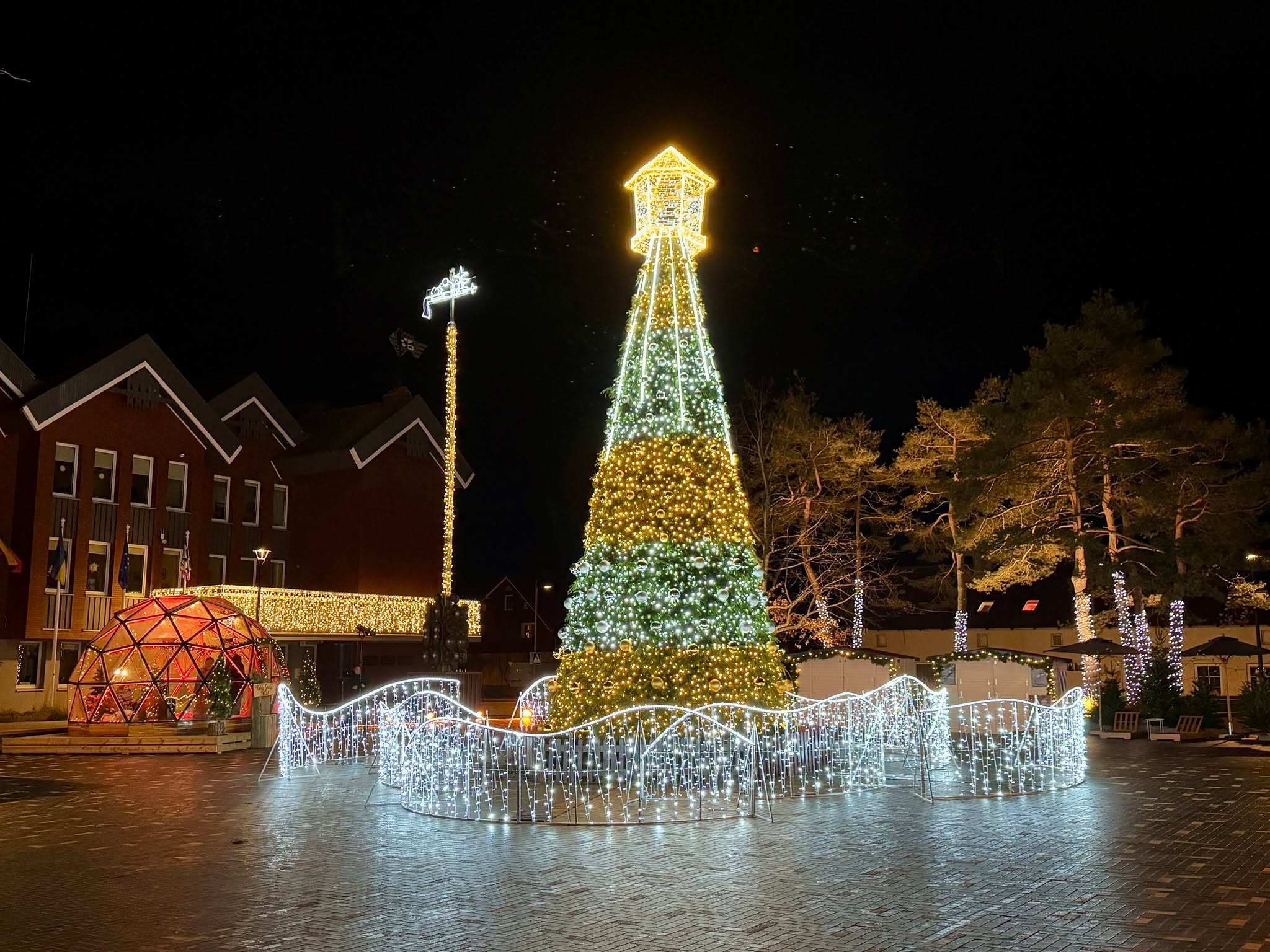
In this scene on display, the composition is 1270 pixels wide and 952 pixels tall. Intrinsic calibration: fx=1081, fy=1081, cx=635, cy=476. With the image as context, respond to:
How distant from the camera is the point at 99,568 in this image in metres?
32.5

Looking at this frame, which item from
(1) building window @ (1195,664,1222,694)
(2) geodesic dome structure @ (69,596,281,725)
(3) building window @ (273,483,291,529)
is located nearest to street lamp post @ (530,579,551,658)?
(3) building window @ (273,483,291,529)

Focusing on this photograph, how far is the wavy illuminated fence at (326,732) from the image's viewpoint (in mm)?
18344

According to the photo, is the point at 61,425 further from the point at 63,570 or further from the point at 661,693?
the point at 661,693

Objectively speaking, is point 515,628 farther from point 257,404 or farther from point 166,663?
point 166,663

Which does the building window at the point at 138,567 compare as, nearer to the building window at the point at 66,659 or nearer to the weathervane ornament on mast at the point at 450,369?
the building window at the point at 66,659

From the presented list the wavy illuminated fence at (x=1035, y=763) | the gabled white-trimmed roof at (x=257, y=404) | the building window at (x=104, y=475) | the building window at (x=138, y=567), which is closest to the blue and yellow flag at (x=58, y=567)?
the building window at (x=104, y=475)

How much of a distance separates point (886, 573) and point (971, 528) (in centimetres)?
550

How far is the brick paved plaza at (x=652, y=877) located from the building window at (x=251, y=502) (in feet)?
79.5

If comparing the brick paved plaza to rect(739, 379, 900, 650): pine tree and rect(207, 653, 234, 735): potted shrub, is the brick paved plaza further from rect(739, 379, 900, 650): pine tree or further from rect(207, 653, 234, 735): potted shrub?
rect(739, 379, 900, 650): pine tree

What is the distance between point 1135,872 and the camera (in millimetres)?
9102

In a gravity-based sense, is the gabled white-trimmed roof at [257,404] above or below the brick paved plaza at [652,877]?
above

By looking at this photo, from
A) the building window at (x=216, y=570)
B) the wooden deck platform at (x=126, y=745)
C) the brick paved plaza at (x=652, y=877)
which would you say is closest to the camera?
the brick paved plaza at (x=652, y=877)

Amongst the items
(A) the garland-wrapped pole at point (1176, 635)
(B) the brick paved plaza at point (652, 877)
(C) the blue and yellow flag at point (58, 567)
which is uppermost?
(C) the blue and yellow flag at point (58, 567)

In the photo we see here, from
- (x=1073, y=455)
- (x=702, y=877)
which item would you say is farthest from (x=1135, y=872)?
(x=1073, y=455)
